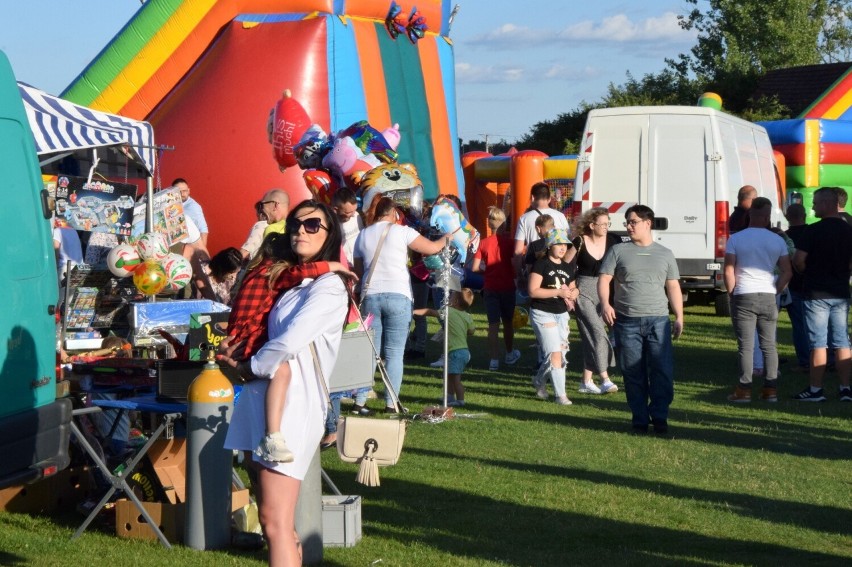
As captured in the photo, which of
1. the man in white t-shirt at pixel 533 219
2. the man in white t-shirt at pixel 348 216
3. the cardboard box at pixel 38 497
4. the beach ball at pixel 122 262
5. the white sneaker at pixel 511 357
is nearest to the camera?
the cardboard box at pixel 38 497

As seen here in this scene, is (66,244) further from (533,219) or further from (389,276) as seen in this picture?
(533,219)

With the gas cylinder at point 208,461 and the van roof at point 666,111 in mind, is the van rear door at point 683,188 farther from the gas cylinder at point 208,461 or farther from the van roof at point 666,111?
the gas cylinder at point 208,461

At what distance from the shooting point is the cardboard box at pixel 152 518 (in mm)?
6316

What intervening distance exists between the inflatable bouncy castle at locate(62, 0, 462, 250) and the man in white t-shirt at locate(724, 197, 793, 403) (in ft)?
24.4

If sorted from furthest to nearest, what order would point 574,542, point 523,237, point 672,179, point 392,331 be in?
point 672,179
point 523,237
point 392,331
point 574,542

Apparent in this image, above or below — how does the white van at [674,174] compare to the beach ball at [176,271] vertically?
above

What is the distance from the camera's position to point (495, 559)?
6082 millimetres

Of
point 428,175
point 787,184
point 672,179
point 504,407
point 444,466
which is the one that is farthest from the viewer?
point 787,184

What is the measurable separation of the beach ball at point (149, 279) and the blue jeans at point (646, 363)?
11.6 feet

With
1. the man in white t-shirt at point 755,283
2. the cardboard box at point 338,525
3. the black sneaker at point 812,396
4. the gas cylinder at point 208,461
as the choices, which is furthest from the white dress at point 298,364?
the black sneaker at point 812,396

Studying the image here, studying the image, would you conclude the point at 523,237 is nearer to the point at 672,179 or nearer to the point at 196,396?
the point at 672,179

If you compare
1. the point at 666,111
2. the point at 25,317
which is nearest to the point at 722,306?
the point at 666,111

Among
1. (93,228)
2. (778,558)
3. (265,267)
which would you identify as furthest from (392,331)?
(265,267)

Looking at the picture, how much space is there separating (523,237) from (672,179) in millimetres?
4189
